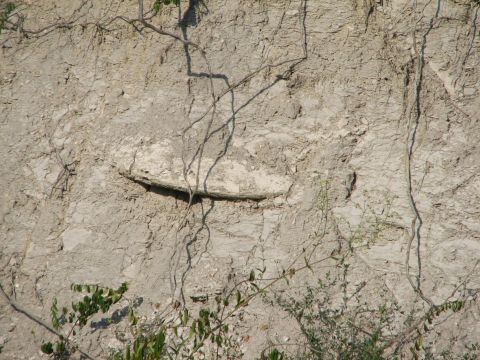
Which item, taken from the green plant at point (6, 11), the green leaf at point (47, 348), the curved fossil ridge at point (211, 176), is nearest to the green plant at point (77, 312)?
the green leaf at point (47, 348)

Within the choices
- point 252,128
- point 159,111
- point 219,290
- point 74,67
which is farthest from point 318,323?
point 74,67

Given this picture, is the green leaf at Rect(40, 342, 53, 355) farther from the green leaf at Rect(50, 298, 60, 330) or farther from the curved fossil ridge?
the curved fossil ridge

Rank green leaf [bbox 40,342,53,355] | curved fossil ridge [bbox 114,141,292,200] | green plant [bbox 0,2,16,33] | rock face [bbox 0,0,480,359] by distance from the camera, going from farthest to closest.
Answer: green plant [bbox 0,2,16,33], curved fossil ridge [bbox 114,141,292,200], rock face [bbox 0,0,480,359], green leaf [bbox 40,342,53,355]

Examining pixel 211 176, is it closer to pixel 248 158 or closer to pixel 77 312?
pixel 248 158

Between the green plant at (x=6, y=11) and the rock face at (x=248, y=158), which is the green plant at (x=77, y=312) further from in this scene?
the green plant at (x=6, y=11)

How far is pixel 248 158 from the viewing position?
347 centimetres

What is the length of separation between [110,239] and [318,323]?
1.20 metres

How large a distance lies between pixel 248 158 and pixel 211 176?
0.73ft

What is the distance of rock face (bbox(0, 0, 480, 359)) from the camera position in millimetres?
3297

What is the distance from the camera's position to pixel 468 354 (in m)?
3.01

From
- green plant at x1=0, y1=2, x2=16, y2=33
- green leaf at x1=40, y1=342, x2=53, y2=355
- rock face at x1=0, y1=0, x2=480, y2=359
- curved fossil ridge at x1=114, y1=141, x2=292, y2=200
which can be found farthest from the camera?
green plant at x1=0, y1=2, x2=16, y2=33

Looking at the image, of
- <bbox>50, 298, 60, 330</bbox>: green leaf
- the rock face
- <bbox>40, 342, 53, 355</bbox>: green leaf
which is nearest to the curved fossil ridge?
the rock face

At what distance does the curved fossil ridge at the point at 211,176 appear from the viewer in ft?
11.2

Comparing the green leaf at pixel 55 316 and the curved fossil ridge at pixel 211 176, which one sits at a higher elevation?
the curved fossil ridge at pixel 211 176
